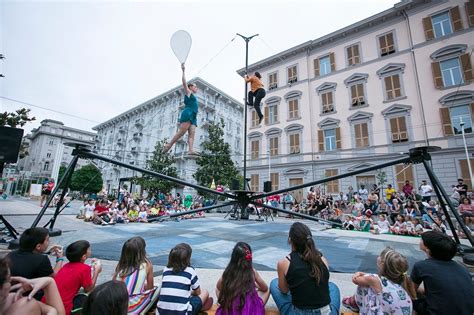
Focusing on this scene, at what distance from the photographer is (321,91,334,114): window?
2311cm

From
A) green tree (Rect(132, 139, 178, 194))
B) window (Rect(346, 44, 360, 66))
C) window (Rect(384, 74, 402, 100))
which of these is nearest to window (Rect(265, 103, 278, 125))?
window (Rect(346, 44, 360, 66))

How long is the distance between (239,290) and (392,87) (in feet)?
77.7

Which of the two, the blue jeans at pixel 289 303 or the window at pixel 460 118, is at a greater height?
the window at pixel 460 118

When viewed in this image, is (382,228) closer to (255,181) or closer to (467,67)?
(467,67)

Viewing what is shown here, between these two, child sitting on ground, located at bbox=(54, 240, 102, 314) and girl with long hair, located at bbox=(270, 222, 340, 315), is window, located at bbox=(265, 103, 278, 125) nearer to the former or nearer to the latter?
girl with long hair, located at bbox=(270, 222, 340, 315)

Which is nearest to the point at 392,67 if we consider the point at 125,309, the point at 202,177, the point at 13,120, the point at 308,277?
the point at 202,177

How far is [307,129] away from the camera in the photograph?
2381 centimetres

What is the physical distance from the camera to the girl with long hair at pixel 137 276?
8.16 feet

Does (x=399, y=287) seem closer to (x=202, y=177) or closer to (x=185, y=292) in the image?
(x=185, y=292)

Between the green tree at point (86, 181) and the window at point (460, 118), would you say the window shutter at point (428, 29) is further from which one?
the green tree at point (86, 181)

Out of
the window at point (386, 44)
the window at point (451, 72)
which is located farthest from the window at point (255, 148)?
the window at point (451, 72)

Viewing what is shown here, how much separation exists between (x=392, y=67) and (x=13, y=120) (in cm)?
2688

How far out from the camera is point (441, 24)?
18.8m

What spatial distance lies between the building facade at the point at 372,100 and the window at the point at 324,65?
104 mm
